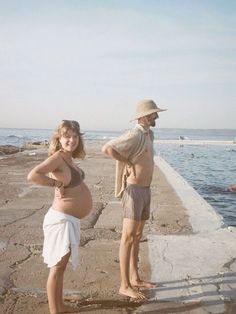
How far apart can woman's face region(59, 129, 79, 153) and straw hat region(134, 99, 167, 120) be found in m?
0.92

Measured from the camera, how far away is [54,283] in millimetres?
3676

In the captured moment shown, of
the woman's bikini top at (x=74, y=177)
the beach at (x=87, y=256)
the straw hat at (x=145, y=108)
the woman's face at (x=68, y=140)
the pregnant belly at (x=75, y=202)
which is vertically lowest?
the beach at (x=87, y=256)

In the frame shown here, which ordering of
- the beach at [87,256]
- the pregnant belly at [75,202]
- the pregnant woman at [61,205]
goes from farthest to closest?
the beach at [87,256] < the pregnant belly at [75,202] < the pregnant woman at [61,205]

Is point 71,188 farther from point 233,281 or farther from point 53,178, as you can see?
point 233,281

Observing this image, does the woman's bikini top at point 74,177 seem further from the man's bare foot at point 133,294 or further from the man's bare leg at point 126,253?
the man's bare foot at point 133,294

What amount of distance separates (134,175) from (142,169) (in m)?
0.11

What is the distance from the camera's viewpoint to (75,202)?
12.3 ft

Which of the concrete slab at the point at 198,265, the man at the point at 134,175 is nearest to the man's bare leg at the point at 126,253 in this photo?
the man at the point at 134,175

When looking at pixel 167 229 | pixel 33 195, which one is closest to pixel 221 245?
pixel 167 229

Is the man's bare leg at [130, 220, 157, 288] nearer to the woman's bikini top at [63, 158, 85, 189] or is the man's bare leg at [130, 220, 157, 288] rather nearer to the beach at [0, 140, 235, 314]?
the beach at [0, 140, 235, 314]

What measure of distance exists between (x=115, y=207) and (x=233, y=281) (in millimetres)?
4595

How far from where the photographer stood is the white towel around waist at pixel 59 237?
3.59 meters

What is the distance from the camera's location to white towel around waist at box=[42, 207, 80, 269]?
359 cm

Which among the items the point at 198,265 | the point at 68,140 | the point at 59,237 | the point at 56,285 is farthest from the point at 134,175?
the point at 198,265
